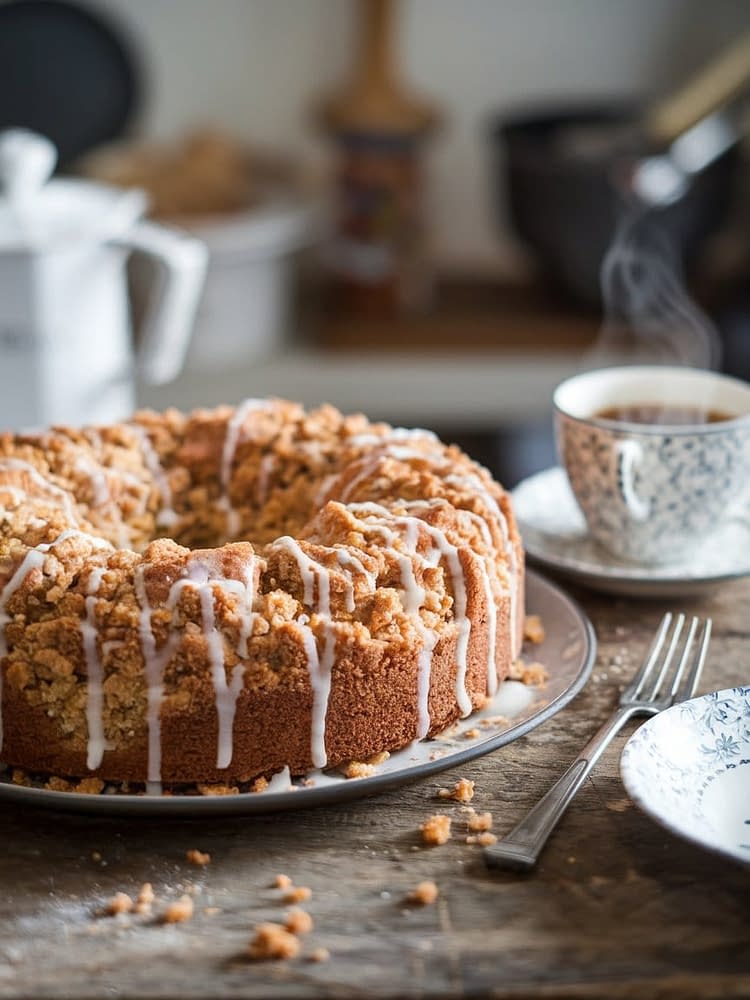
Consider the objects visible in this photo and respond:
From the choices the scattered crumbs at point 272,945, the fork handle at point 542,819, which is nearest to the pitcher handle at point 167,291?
the fork handle at point 542,819

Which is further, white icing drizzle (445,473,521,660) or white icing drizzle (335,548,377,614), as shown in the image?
white icing drizzle (445,473,521,660)

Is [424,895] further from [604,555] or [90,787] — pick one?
[604,555]

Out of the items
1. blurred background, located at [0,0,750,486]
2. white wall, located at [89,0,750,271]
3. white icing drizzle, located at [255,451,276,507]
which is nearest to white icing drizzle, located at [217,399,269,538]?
white icing drizzle, located at [255,451,276,507]

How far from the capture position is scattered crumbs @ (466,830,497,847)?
0.96 m

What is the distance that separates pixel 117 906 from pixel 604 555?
0.70m

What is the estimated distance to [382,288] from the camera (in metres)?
2.83

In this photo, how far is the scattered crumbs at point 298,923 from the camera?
872 millimetres

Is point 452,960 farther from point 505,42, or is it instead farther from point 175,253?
point 505,42

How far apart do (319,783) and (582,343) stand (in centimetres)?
190

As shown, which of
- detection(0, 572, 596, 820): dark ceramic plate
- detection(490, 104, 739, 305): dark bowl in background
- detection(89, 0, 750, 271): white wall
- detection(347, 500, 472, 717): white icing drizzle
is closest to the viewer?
detection(0, 572, 596, 820): dark ceramic plate

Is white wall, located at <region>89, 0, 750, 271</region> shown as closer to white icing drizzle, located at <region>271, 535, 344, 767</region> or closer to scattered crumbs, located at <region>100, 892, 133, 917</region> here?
white icing drizzle, located at <region>271, 535, 344, 767</region>

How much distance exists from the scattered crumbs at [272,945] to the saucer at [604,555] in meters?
0.59

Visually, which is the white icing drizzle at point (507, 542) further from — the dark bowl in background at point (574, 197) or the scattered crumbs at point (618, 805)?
the dark bowl in background at point (574, 197)

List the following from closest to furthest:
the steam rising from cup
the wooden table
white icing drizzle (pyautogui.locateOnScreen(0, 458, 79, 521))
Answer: the wooden table, white icing drizzle (pyautogui.locateOnScreen(0, 458, 79, 521)), the steam rising from cup
